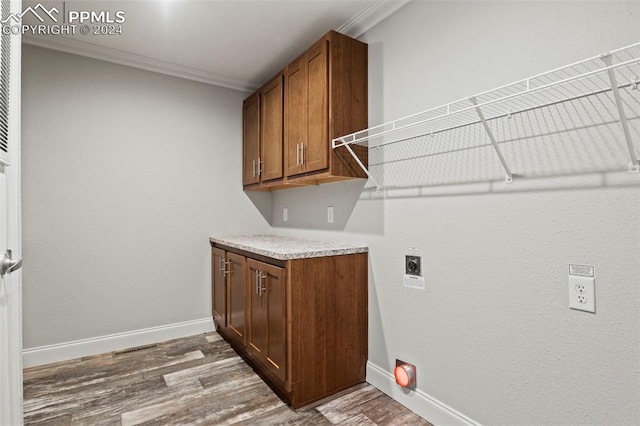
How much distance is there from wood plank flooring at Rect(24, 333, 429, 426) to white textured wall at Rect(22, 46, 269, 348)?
45cm

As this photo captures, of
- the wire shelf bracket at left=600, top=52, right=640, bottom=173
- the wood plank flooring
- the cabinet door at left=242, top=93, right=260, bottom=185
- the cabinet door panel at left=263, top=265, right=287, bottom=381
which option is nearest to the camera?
the wire shelf bracket at left=600, top=52, right=640, bottom=173

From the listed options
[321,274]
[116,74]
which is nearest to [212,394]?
[321,274]

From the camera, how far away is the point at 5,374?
121cm

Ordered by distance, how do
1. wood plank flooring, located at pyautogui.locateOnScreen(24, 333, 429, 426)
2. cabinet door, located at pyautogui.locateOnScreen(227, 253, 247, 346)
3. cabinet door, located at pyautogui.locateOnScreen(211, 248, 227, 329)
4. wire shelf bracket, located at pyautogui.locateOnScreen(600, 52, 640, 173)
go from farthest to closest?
cabinet door, located at pyautogui.locateOnScreen(211, 248, 227, 329) → cabinet door, located at pyautogui.locateOnScreen(227, 253, 247, 346) → wood plank flooring, located at pyautogui.locateOnScreen(24, 333, 429, 426) → wire shelf bracket, located at pyautogui.locateOnScreen(600, 52, 640, 173)

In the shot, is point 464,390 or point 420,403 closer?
point 464,390

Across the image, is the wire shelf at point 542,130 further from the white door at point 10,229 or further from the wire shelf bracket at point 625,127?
the white door at point 10,229

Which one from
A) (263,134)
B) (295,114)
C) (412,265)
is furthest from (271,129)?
(412,265)

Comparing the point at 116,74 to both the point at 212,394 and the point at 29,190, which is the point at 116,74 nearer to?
the point at 29,190

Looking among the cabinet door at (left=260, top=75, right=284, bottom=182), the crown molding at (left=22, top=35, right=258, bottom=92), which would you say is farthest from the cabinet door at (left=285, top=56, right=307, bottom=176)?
the crown molding at (left=22, top=35, right=258, bottom=92)

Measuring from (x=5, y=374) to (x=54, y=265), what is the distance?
166cm

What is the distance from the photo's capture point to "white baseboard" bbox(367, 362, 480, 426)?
1688 mm

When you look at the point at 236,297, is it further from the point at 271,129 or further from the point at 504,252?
the point at 504,252

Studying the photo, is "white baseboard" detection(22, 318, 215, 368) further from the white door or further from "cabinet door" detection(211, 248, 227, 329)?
the white door

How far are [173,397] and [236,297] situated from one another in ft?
2.59
